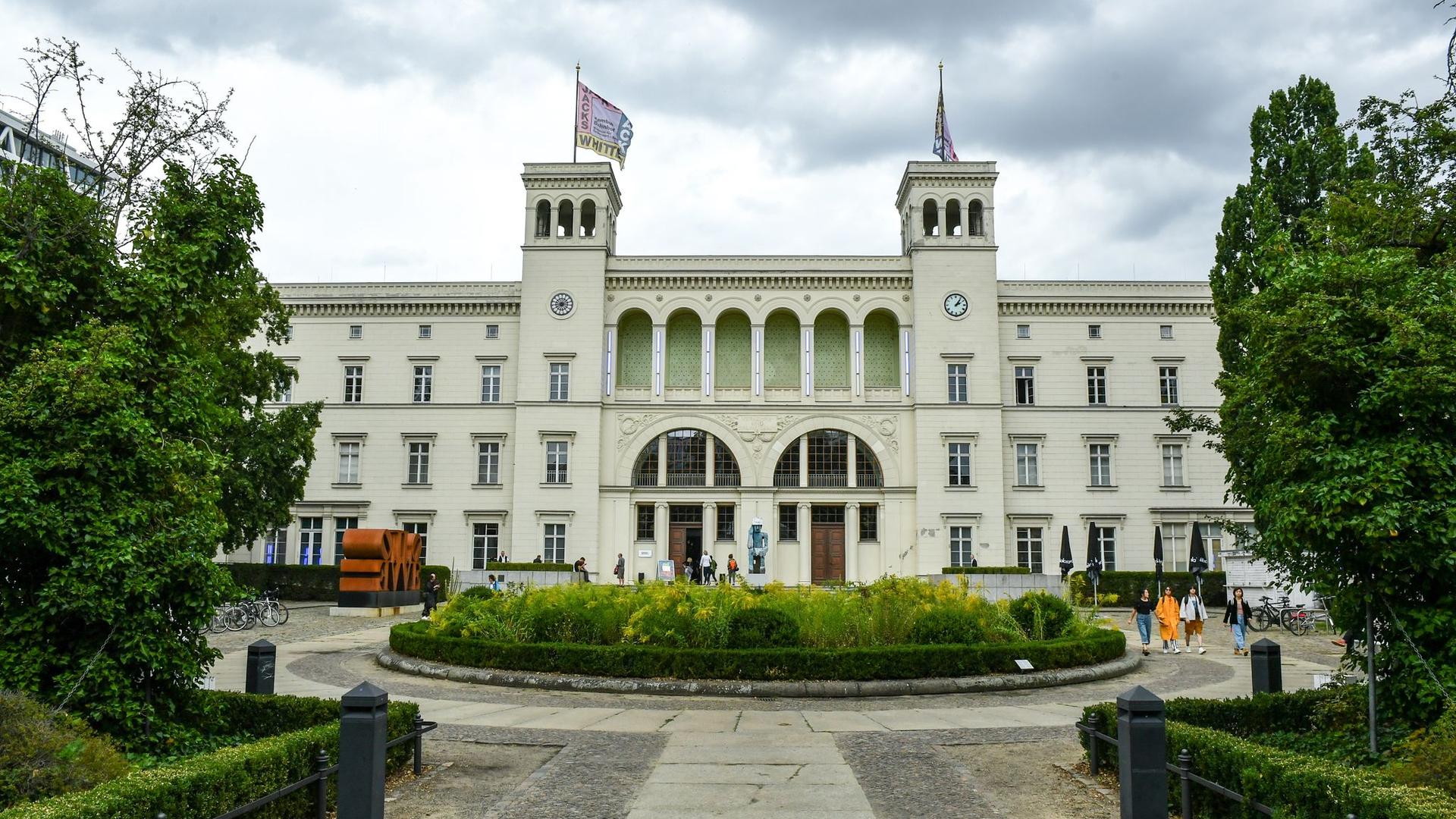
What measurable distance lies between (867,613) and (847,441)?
30633 millimetres

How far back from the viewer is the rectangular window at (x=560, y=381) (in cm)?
4859

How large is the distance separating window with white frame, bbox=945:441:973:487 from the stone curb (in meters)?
30.4

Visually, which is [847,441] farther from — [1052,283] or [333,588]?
[333,588]

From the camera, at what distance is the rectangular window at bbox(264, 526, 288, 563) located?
47.1 m

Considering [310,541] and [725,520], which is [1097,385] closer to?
[725,520]

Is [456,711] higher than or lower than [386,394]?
lower

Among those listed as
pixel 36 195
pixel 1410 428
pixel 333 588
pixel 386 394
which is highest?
pixel 386 394

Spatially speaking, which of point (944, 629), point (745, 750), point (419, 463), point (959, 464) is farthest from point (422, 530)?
point (745, 750)

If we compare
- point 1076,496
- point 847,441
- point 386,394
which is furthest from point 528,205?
point 1076,496

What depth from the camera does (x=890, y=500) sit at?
157ft

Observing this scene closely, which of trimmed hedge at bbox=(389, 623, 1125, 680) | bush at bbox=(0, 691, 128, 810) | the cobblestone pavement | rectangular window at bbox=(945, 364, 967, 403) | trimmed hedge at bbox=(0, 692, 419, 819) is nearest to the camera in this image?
trimmed hedge at bbox=(0, 692, 419, 819)

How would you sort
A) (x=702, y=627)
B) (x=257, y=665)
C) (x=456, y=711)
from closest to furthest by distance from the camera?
1. (x=257, y=665)
2. (x=456, y=711)
3. (x=702, y=627)

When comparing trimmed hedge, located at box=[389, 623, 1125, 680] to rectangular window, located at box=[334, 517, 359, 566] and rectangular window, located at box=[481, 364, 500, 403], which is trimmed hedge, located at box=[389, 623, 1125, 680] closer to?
rectangular window, located at box=[481, 364, 500, 403]

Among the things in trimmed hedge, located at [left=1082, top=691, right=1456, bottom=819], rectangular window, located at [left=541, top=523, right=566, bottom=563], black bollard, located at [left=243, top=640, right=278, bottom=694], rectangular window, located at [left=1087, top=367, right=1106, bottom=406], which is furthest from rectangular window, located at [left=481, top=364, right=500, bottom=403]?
trimmed hedge, located at [left=1082, top=691, right=1456, bottom=819]
